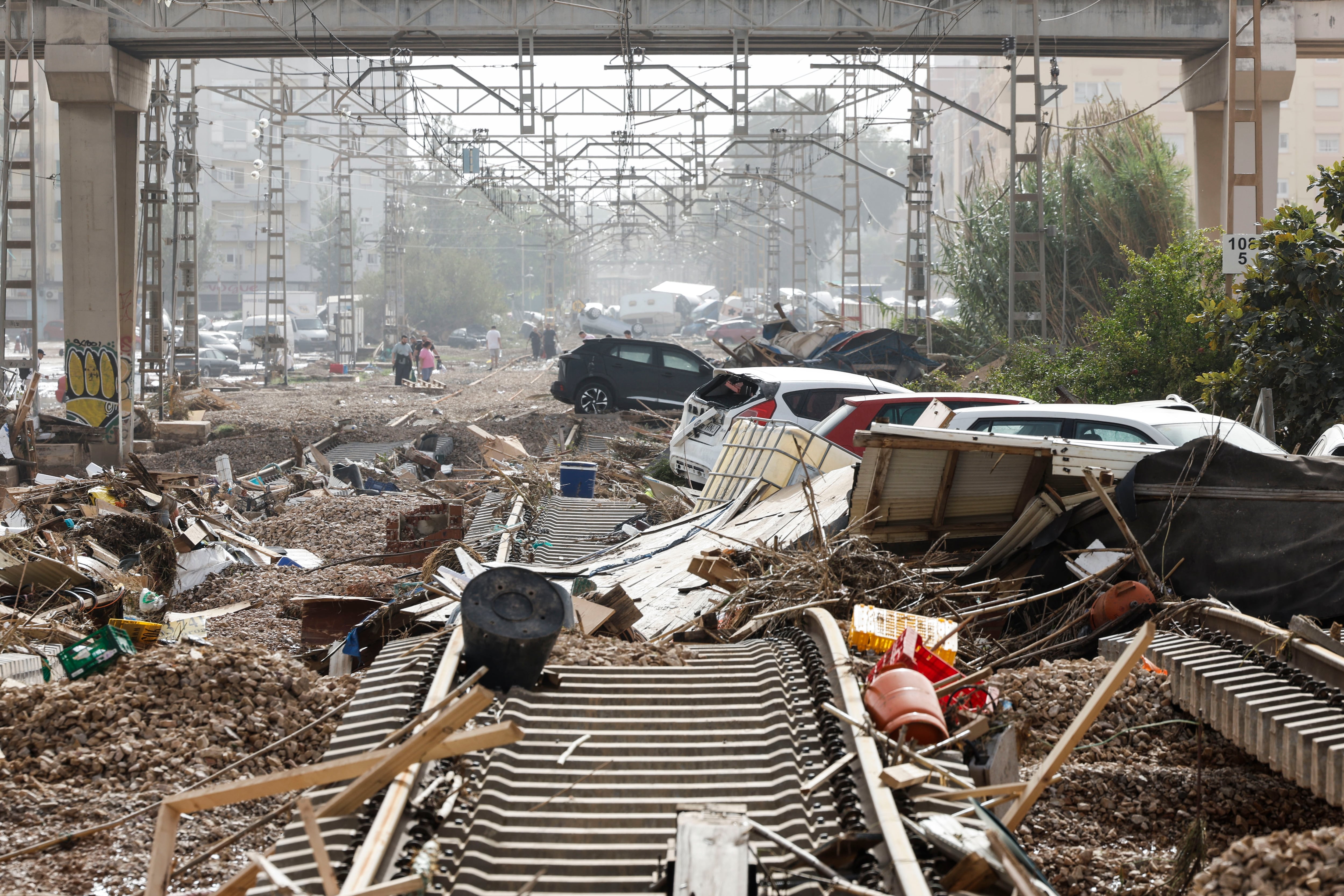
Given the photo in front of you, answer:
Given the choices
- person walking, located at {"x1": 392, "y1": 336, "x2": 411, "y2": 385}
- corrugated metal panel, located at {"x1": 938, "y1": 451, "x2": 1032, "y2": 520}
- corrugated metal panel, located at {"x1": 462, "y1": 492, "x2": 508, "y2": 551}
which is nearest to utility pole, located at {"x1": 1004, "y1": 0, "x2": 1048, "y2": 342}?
corrugated metal panel, located at {"x1": 462, "y1": 492, "x2": 508, "y2": 551}

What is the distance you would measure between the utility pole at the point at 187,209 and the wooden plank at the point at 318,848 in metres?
24.1

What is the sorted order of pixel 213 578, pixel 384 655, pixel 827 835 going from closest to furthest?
1. pixel 827 835
2. pixel 384 655
3. pixel 213 578

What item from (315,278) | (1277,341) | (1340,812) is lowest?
(1340,812)

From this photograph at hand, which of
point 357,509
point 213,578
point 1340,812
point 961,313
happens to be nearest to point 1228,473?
point 1340,812

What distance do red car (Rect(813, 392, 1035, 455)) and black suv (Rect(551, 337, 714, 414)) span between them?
11.4 m

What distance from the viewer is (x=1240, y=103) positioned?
2030 centimetres

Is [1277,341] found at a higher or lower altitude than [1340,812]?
higher

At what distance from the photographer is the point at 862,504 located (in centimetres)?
855

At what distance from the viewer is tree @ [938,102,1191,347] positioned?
27.3 meters

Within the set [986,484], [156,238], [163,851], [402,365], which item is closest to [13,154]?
[156,238]

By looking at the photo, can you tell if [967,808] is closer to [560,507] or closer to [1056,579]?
[1056,579]

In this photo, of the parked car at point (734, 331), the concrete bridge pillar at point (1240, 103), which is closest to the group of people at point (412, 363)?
the parked car at point (734, 331)

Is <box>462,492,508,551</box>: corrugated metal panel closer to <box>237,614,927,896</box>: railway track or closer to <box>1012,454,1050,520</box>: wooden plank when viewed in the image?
<box>1012,454,1050,520</box>: wooden plank

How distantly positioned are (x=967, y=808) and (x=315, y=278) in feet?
304
